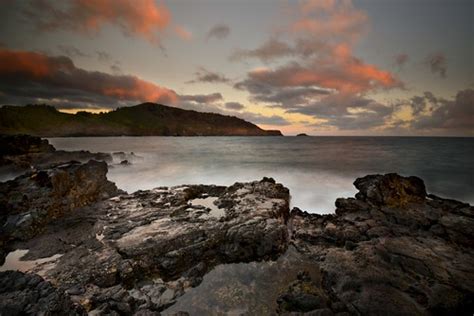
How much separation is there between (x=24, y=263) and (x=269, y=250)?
8.24 metres

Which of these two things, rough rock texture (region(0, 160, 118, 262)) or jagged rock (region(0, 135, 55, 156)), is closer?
rough rock texture (region(0, 160, 118, 262))

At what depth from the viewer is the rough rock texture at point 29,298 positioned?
4.19 m

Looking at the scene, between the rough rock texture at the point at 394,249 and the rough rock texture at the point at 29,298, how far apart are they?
6769 mm

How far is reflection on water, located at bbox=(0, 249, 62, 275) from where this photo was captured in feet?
22.8

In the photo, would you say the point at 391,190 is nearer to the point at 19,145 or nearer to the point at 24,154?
the point at 24,154

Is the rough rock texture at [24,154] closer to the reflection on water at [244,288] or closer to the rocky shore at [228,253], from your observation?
the rocky shore at [228,253]

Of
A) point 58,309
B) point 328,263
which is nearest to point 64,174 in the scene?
point 58,309

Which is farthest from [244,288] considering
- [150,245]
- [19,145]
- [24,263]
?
[19,145]

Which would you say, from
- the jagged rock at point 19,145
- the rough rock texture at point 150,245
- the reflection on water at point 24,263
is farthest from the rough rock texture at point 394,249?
the jagged rock at point 19,145

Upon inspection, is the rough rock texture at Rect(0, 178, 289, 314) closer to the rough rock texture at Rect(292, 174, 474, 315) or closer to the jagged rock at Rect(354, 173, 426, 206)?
the rough rock texture at Rect(292, 174, 474, 315)

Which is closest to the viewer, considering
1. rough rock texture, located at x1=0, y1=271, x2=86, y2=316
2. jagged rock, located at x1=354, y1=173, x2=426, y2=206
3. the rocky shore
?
rough rock texture, located at x1=0, y1=271, x2=86, y2=316

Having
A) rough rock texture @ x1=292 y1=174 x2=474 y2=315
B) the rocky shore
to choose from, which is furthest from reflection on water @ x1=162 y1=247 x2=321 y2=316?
rough rock texture @ x1=292 y1=174 x2=474 y2=315

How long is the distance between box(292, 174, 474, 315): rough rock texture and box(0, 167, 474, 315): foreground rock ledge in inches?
1.3

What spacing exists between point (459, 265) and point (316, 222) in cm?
502
